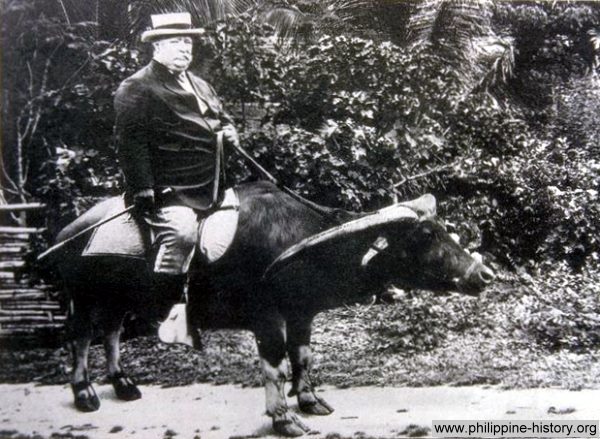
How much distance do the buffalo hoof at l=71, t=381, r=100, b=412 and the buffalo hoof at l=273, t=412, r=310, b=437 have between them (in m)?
1.25

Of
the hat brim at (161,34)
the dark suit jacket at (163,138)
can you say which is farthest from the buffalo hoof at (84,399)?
the hat brim at (161,34)

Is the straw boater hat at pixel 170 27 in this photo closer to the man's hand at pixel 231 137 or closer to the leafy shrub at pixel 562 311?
the man's hand at pixel 231 137

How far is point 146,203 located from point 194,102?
781 mm

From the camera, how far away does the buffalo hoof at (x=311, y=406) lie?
5234 mm

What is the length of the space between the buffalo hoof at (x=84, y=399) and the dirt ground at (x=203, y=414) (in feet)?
0.14

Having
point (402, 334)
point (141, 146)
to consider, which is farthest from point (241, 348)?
point (141, 146)

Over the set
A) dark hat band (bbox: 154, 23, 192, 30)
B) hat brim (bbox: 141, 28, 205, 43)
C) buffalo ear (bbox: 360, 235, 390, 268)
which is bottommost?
→ buffalo ear (bbox: 360, 235, 390, 268)

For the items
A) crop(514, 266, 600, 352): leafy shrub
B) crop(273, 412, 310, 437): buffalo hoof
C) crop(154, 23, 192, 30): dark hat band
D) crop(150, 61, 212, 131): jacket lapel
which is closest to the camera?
crop(273, 412, 310, 437): buffalo hoof

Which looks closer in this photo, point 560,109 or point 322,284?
point 322,284

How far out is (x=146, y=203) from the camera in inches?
202

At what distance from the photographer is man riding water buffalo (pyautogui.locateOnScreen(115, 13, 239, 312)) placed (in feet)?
16.8

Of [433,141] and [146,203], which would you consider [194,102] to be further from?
[433,141]

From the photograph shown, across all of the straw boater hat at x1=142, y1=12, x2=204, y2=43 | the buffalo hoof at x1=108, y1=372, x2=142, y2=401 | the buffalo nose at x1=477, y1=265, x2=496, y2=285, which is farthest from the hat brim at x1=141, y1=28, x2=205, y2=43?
the buffalo nose at x1=477, y1=265, x2=496, y2=285

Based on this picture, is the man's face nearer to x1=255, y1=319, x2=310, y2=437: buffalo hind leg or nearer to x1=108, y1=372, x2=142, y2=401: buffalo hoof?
x1=255, y1=319, x2=310, y2=437: buffalo hind leg
